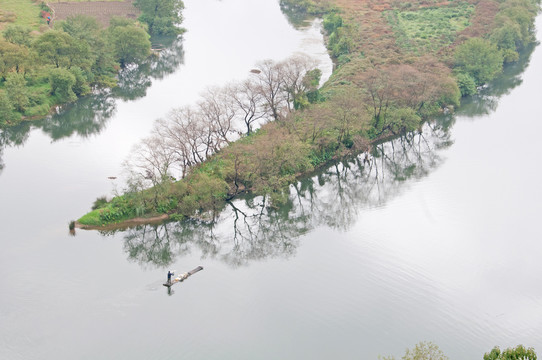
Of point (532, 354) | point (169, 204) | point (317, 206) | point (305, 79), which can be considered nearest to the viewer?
point (532, 354)

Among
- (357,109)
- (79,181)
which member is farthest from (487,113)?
(79,181)

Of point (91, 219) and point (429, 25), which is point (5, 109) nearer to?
point (91, 219)

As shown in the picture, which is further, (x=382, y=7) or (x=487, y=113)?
(x=382, y=7)

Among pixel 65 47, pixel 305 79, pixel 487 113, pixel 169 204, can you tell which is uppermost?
pixel 65 47

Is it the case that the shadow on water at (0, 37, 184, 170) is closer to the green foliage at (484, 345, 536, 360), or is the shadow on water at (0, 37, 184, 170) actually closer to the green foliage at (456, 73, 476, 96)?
the green foliage at (456, 73, 476, 96)

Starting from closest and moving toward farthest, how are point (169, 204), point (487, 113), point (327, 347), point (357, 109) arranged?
point (327, 347), point (169, 204), point (357, 109), point (487, 113)

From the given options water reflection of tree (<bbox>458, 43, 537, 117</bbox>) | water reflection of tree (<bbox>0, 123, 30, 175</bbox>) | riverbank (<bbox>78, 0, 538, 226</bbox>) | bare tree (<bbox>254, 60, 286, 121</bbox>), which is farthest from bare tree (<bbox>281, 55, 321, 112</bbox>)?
water reflection of tree (<bbox>0, 123, 30, 175</bbox>)

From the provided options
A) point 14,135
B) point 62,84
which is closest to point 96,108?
point 62,84

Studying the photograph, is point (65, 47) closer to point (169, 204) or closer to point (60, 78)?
point (60, 78)
